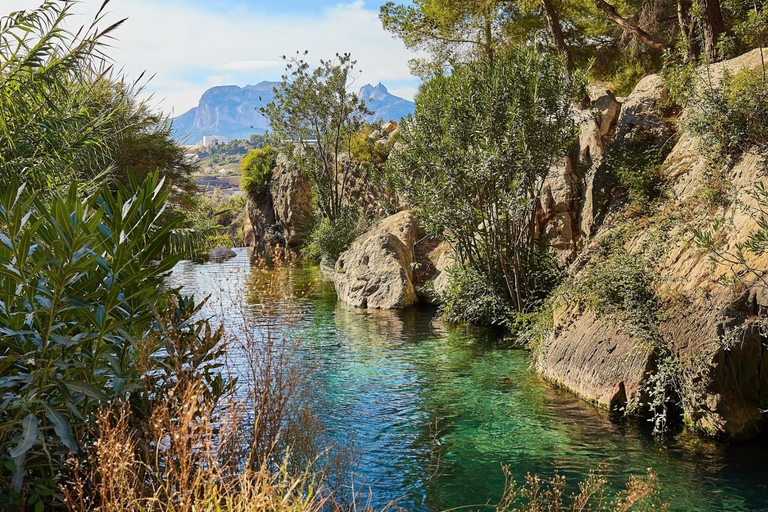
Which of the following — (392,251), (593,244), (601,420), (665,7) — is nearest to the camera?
(601,420)

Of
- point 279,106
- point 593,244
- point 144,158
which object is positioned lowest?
point 593,244

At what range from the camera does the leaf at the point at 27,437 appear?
3.08 metres

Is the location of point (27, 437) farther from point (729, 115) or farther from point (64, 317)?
point (729, 115)

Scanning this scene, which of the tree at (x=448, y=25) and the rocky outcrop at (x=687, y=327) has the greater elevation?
the tree at (x=448, y=25)

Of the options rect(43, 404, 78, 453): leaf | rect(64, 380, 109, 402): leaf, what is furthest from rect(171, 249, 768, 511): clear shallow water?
rect(43, 404, 78, 453): leaf

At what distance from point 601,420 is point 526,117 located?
5.38 m

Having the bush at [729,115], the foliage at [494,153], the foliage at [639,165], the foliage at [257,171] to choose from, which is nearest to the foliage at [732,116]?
the bush at [729,115]

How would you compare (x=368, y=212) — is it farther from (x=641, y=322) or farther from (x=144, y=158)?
(x=641, y=322)

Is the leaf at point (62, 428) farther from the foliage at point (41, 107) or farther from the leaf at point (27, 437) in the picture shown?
the foliage at point (41, 107)

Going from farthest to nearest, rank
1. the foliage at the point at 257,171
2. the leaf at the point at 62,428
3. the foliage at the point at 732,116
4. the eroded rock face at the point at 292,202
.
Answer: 1. the foliage at the point at 257,171
2. the eroded rock face at the point at 292,202
3. the foliage at the point at 732,116
4. the leaf at the point at 62,428

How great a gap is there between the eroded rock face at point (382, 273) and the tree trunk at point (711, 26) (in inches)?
315

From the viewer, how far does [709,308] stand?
6793 mm

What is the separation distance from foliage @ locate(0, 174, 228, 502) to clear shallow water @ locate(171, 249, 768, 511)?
1.63 m

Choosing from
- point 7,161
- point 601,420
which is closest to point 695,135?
point 601,420
